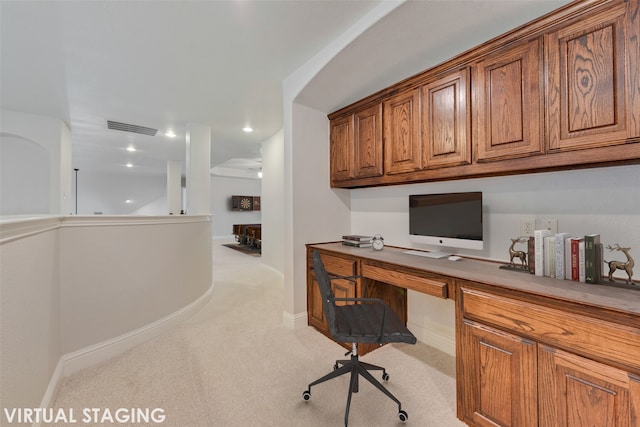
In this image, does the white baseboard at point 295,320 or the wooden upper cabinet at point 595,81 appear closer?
the wooden upper cabinet at point 595,81

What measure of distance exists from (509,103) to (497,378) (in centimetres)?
160

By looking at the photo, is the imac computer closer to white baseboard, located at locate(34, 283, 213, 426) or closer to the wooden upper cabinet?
the wooden upper cabinet

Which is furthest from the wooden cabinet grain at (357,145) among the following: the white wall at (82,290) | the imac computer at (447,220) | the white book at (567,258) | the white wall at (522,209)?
the white wall at (82,290)

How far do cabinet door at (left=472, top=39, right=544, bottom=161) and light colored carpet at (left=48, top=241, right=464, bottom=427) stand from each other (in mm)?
1652

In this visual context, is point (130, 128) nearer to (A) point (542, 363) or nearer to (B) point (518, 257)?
(B) point (518, 257)

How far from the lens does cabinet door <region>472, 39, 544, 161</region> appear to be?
1.54m

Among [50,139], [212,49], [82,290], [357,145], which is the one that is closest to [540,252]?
[357,145]

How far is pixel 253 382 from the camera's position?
6.22 ft

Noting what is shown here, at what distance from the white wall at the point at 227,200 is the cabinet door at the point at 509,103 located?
10.0 meters

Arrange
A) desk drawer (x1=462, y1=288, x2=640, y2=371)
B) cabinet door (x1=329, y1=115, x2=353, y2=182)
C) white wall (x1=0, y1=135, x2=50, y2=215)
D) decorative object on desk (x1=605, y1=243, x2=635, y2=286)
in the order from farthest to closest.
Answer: white wall (x1=0, y1=135, x2=50, y2=215) → cabinet door (x1=329, y1=115, x2=353, y2=182) → decorative object on desk (x1=605, y1=243, x2=635, y2=286) → desk drawer (x1=462, y1=288, x2=640, y2=371)

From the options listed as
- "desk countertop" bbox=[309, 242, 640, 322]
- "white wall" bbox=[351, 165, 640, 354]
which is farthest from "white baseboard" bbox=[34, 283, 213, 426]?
"white wall" bbox=[351, 165, 640, 354]

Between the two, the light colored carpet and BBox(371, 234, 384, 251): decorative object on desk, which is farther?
BBox(371, 234, 384, 251): decorative object on desk

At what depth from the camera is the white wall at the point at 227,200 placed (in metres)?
10.5

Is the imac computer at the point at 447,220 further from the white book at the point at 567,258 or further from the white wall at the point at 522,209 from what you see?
the white book at the point at 567,258
